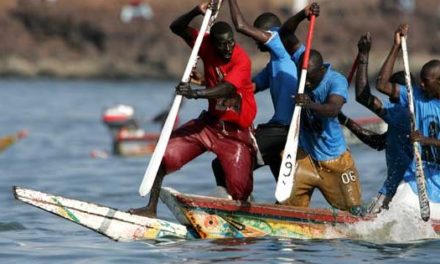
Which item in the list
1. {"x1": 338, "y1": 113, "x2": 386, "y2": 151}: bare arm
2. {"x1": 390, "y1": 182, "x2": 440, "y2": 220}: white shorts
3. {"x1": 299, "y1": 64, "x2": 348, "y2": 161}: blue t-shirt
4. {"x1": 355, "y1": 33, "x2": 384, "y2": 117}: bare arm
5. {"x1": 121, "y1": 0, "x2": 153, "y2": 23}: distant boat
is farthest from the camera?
{"x1": 121, "y1": 0, "x2": 153, "y2": 23}: distant boat

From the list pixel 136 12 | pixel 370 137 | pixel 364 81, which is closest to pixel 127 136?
pixel 370 137

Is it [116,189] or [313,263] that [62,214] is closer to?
[313,263]

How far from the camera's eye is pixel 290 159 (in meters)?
14.0

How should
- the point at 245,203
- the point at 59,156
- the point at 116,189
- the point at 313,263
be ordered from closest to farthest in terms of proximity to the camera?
the point at 313,263, the point at 245,203, the point at 116,189, the point at 59,156

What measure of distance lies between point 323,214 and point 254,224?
731mm

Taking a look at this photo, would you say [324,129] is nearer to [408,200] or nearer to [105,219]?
[408,200]

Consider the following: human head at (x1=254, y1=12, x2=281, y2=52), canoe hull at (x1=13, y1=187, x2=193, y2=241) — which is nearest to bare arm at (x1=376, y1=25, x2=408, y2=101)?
human head at (x1=254, y1=12, x2=281, y2=52)

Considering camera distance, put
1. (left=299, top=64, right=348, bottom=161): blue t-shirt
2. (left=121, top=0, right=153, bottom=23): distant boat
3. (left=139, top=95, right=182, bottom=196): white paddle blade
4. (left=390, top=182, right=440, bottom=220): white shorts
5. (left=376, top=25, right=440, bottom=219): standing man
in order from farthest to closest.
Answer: (left=121, top=0, right=153, bottom=23): distant boat
(left=299, top=64, right=348, bottom=161): blue t-shirt
(left=390, top=182, right=440, bottom=220): white shorts
(left=376, top=25, right=440, bottom=219): standing man
(left=139, top=95, right=182, bottom=196): white paddle blade

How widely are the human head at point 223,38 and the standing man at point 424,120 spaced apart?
1.56 meters

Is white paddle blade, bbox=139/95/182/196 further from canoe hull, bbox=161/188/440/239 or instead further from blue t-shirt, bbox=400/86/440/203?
blue t-shirt, bbox=400/86/440/203

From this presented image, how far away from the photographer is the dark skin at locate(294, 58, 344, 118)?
1388cm

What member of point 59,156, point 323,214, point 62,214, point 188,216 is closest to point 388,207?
point 323,214

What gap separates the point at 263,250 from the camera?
46.0 ft

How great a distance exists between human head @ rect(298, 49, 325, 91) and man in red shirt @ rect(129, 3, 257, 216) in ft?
2.00
